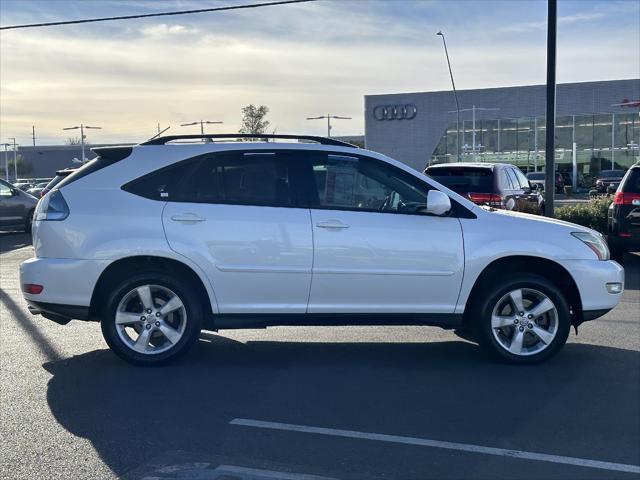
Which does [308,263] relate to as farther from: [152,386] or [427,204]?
[152,386]

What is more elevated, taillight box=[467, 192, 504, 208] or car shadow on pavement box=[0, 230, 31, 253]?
taillight box=[467, 192, 504, 208]

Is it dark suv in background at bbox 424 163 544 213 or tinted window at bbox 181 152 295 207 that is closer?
tinted window at bbox 181 152 295 207

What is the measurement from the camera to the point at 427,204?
6.71m

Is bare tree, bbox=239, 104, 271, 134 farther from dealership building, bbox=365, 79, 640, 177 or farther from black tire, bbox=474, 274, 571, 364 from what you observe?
black tire, bbox=474, 274, 571, 364

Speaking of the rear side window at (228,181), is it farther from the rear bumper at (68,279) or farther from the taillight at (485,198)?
the taillight at (485,198)

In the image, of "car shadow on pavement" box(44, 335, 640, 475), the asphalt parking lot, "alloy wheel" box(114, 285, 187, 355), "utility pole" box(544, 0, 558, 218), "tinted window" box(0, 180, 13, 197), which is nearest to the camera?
the asphalt parking lot

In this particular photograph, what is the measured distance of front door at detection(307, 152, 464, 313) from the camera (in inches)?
264

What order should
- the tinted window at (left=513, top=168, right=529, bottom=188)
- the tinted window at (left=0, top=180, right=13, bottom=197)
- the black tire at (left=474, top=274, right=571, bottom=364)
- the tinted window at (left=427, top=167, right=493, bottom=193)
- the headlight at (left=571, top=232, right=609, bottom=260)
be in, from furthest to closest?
the tinted window at (left=0, top=180, right=13, bottom=197) → the tinted window at (left=513, top=168, right=529, bottom=188) → the tinted window at (left=427, top=167, right=493, bottom=193) → the headlight at (left=571, top=232, right=609, bottom=260) → the black tire at (left=474, top=274, right=571, bottom=364)

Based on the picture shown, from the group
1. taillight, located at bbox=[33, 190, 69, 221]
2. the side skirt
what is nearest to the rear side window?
taillight, located at bbox=[33, 190, 69, 221]

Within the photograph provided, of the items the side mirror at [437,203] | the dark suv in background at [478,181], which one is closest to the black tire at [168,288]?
the side mirror at [437,203]

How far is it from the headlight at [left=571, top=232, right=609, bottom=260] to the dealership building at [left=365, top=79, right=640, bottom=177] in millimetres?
44528

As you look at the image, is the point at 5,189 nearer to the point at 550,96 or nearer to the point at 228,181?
the point at 550,96

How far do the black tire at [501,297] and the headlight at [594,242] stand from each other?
486 mm

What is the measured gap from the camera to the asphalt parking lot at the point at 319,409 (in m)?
4.66
